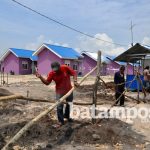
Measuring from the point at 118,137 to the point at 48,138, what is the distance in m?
1.60

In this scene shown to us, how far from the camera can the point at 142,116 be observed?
10594 mm

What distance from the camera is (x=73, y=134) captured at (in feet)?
25.3

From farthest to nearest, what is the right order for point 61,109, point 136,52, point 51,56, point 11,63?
point 11,63
point 51,56
point 136,52
point 61,109

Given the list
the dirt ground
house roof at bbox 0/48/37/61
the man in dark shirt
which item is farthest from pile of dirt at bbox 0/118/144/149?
house roof at bbox 0/48/37/61

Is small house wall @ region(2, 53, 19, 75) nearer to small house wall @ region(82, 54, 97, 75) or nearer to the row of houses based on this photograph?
the row of houses

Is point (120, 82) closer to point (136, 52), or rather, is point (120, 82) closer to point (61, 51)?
point (136, 52)

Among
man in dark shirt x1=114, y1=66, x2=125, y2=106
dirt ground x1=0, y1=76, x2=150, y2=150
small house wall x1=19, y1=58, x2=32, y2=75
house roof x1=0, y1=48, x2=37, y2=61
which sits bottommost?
dirt ground x1=0, y1=76, x2=150, y2=150

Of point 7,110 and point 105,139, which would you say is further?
point 7,110

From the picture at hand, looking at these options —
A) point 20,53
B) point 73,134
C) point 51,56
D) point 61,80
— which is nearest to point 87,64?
point 51,56

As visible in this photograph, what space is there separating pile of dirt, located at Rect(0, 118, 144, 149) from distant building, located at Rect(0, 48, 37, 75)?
133 ft

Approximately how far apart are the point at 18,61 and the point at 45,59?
476 cm

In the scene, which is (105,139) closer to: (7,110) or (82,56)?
(7,110)

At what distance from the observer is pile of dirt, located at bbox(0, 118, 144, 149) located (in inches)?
290

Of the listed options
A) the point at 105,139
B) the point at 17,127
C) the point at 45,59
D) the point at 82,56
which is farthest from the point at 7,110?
the point at 82,56
